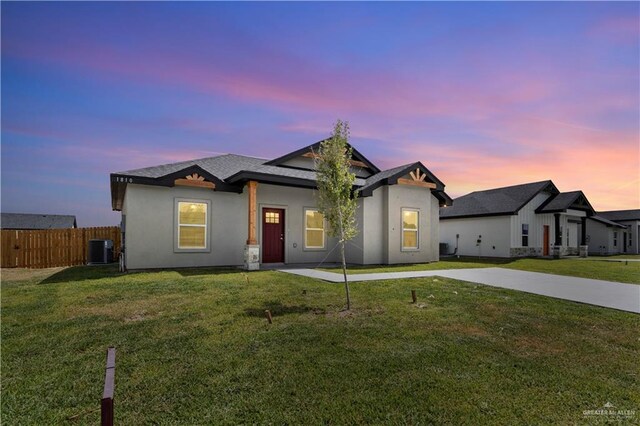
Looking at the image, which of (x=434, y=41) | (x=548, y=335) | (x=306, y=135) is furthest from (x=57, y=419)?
(x=306, y=135)

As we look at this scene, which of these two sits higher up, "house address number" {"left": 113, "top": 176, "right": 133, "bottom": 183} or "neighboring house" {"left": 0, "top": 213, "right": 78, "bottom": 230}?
"house address number" {"left": 113, "top": 176, "right": 133, "bottom": 183}

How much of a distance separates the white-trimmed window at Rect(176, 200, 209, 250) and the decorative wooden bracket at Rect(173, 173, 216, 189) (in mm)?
825

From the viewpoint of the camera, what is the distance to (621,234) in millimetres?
34188

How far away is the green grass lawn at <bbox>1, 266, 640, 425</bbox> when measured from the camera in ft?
10.00

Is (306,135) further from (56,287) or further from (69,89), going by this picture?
(56,287)

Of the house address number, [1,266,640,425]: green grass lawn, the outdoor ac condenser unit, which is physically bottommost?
[1,266,640,425]: green grass lawn

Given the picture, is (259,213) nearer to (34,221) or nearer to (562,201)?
(562,201)

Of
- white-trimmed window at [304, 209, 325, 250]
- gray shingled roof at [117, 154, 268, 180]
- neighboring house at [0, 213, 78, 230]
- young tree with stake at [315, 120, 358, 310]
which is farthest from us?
neighboring house at [0, 213, 78, 230]

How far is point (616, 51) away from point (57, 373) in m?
15.2

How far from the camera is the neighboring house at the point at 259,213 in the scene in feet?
40.2

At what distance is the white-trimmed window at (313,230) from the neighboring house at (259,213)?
0.16ft

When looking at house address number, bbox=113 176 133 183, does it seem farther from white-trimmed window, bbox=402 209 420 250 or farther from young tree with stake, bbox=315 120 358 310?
white-trimmed window, bbox=402 209 420 250

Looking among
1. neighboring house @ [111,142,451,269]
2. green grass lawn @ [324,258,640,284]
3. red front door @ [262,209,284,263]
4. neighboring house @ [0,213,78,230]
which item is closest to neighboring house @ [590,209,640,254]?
green grass lawn @ [324,258,640,284]

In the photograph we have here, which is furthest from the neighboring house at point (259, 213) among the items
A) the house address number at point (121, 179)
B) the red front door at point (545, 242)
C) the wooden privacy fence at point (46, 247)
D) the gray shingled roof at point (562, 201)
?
the red front door at point (545, 242)
